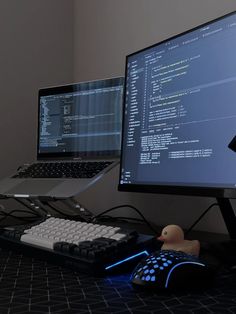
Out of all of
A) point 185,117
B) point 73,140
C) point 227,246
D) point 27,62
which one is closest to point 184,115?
point 185,117

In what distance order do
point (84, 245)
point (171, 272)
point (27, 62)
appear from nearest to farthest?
1. point (171, 272)
2. point (84, 245)
3. point (27, 62)

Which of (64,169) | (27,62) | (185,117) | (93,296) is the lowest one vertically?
(93,296)

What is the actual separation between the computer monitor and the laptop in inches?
5.4

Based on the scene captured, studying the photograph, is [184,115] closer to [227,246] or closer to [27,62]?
[227,246]

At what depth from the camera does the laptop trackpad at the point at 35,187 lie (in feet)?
3.61

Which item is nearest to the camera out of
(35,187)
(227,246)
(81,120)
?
(227,246)

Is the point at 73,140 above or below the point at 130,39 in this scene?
below

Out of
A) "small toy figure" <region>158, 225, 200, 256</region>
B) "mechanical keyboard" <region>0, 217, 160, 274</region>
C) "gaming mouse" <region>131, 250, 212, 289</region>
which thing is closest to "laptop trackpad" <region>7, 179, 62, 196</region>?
A: "mechanical keyboard" <region>0, 217, 160, 274</region>

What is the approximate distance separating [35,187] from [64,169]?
0.35ft

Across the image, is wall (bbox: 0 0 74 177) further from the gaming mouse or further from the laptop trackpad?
the gaming mouse

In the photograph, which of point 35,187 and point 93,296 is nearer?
point 93,296

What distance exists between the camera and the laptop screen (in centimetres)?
120

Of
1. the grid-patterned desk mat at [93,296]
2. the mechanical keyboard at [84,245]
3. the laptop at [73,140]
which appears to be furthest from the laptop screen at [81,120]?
the grid-patterned desk mat at [93,296]

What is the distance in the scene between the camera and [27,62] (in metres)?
1.59
